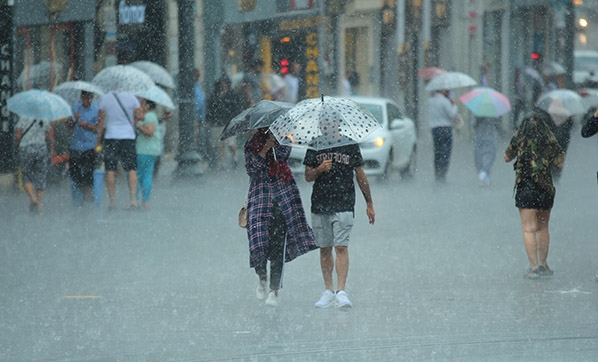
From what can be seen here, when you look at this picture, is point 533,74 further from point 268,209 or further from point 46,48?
point 268,209

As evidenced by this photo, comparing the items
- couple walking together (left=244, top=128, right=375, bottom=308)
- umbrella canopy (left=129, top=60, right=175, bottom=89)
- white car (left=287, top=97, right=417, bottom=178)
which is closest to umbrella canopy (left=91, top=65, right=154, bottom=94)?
umbrella canopy (left=129, top=60, right=175, bottom=89)

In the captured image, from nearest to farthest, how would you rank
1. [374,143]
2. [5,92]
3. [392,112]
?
[5,92], [374,143], [392,112]

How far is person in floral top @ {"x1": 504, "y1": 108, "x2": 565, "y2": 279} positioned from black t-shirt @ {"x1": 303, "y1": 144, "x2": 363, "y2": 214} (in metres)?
1.95

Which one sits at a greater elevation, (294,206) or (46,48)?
(46,48)

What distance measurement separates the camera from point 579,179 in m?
20.8

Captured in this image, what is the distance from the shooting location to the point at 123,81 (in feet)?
54.0

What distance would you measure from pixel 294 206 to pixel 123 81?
7721mm

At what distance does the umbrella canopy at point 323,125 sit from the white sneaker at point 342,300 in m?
1.03

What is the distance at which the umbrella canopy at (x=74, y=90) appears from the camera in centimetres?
1617

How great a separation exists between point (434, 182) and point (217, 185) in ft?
11.0

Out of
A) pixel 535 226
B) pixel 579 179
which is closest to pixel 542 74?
pixel 579 179

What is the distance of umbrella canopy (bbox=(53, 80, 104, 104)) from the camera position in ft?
53.1

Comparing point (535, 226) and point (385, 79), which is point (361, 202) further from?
point (385, 79)

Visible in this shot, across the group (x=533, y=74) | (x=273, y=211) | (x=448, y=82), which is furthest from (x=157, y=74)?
(x=533, y=74)
